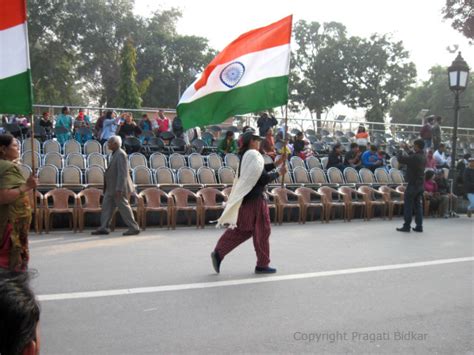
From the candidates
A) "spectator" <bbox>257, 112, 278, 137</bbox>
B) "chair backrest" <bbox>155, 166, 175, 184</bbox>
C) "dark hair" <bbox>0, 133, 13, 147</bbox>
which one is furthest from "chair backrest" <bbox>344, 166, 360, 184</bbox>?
"dark hair" <bbox>0, 133, 13, 147</bbox>

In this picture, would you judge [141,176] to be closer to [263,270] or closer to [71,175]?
[71,175]

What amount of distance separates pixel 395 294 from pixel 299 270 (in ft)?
5.14

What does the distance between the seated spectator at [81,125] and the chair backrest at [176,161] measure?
337 cm

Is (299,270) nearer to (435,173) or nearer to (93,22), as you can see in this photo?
(435,173)

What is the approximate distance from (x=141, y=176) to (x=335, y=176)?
591 centimetres

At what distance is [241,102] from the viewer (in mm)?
8023

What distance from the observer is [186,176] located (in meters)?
13.3

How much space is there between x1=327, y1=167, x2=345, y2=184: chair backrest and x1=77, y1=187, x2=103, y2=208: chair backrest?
23.2ft

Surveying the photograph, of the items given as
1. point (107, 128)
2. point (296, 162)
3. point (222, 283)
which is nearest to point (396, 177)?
point (296, 162)

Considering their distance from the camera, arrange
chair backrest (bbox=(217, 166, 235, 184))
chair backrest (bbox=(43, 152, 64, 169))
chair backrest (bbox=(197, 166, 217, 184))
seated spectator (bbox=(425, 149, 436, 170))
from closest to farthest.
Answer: chair backrest (bbox=(43, 152, 64, 169))
chair backrest (bbox=(197, 166, 217, 184))
chair backrest (bbox=(217, 166, 235, 184))
seated spectator (bbox=(425, 149, 436, 170))

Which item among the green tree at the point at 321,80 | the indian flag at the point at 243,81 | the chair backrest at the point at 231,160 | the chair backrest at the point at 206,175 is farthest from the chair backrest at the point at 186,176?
the green tree at the point at 321,80

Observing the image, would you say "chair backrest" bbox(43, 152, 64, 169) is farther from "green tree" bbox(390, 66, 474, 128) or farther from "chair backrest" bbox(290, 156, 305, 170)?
"green tree" bbox(390, 66, 474, 128)

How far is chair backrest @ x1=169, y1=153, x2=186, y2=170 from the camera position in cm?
1439

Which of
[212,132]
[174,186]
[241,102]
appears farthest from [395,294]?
[212,132]
